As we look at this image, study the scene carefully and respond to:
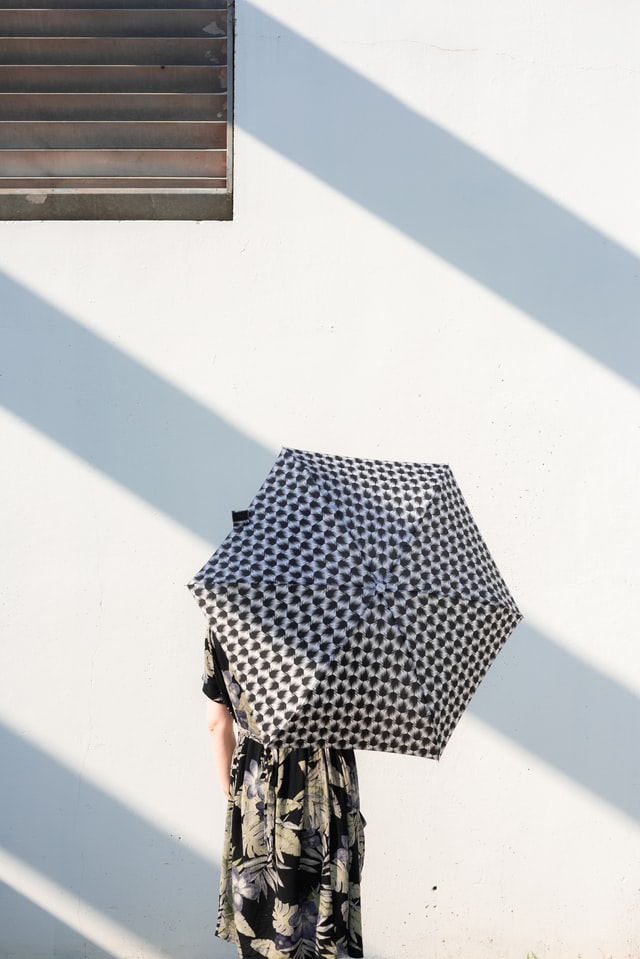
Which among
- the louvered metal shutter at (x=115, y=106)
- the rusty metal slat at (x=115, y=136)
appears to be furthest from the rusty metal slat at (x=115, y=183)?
the rusty metal slat at (x=115, y=136)

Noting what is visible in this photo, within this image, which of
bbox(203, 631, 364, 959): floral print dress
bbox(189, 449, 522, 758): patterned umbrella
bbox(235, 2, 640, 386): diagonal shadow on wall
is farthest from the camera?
bbox(235, 2, 640, 386): diagonal shadow on wall

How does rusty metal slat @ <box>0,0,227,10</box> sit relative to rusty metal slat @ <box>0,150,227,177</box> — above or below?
above

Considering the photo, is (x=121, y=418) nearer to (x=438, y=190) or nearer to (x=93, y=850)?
(x=438, y=190)

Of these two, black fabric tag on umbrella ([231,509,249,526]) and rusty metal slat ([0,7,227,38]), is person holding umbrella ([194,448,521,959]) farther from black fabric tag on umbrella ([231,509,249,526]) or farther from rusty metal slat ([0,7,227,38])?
rusty metal slat ([0,7,227,38])

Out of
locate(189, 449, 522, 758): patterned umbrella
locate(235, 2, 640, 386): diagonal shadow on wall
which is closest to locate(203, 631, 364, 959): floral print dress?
locate(189, 449, 522, 758): patterned umbrella

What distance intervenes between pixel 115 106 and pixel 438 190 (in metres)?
1.22

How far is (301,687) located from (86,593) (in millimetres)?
1535

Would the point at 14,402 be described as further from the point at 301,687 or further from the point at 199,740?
the point at 301,687

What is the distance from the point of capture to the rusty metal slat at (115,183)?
10.5ft

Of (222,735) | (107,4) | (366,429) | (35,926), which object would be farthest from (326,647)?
(107,4)

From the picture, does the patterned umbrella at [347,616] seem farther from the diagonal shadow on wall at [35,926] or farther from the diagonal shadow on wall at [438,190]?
the diagonal shadow on wall at [35,926]

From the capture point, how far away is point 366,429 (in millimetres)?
3217

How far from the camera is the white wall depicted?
3.15 metres

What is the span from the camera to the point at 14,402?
10.5 ft
